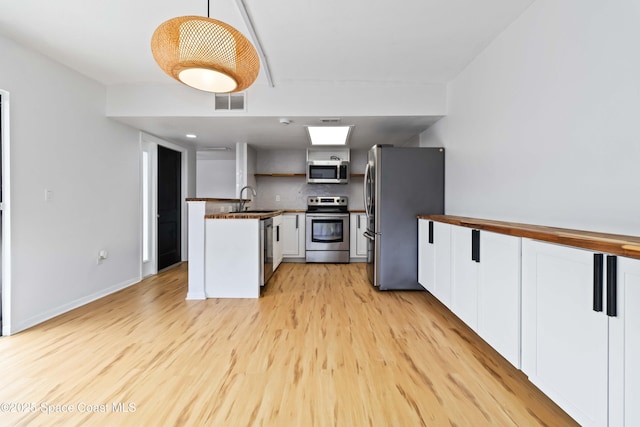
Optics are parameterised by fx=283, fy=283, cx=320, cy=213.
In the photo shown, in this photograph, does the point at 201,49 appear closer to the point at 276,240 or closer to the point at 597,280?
the point at 597,280

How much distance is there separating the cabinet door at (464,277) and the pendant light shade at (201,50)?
1.81m

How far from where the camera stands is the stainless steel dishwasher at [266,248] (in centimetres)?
321

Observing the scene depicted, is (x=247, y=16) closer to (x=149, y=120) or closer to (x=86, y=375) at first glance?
(x=149, y=120)

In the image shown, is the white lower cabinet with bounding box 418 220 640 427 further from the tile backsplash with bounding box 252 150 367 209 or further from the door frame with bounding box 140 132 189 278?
the door frame with bounding box 140 132 189 278

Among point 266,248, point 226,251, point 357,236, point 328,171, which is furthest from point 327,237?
point 226,251

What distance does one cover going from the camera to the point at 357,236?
16.0 ft

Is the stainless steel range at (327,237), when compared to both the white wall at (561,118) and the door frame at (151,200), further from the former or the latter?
the white wall at (561,118)

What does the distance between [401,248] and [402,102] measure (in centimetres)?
162

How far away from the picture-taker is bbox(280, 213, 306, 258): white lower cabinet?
491 centimetres

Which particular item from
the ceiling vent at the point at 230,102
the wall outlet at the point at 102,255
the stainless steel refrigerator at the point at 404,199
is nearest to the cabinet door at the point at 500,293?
the stainless steel refrigerator at the point at 404,199

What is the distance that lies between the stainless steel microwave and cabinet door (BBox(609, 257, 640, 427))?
4.34 metres

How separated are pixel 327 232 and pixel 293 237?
60cm

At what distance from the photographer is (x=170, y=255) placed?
459 centimetres

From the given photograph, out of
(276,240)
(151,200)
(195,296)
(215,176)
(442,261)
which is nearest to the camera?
(442,261)
